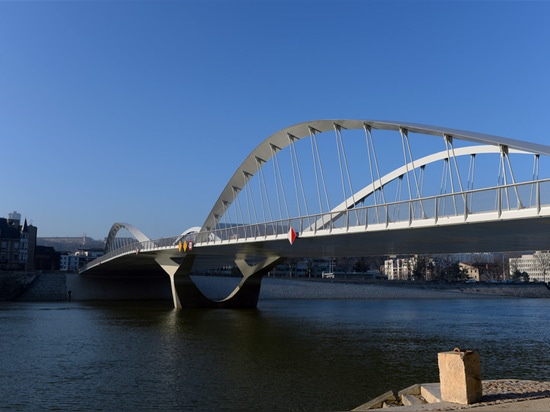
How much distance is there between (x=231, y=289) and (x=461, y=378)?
235ft

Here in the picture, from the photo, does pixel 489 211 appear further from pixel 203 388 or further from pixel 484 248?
pixel 484 248

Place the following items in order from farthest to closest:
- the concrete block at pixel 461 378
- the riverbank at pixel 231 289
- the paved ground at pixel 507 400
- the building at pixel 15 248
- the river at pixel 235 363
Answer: the building at pixel 15 248 < the riverbank at pixel 231 289 < the river at pixel 235 363 < the concrete block at pixel 461 378 < the paved ground at pixel 507 400

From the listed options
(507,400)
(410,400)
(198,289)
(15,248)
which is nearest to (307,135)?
(198,289)

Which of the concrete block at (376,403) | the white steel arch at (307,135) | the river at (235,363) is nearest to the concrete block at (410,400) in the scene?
the concrete block at (376,403)

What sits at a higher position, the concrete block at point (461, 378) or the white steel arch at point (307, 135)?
the white steel arch at point (307, 135)

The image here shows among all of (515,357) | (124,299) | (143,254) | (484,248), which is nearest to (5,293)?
(124,299)

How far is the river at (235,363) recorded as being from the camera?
43.1 feet

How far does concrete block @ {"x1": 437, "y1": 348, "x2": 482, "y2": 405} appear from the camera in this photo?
920 centimetres

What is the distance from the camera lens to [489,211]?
1859 cm

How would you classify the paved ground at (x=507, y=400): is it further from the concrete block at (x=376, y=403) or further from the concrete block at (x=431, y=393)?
the concrete block at (x=376, y=403)

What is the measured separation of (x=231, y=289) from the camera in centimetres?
7956

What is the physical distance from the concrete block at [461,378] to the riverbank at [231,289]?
7085 centimetres

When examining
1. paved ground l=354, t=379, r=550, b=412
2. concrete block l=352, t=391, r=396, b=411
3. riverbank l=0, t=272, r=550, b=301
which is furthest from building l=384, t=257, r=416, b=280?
concrete block l=352, t=391, r=396, b=411

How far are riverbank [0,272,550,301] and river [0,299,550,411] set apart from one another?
4355cm
